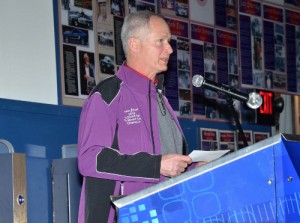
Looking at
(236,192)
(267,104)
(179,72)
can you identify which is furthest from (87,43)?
(236,192)

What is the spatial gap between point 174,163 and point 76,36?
2.36 metres

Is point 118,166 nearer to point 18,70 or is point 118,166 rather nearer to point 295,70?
point 18,70

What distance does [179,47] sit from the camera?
5.50m

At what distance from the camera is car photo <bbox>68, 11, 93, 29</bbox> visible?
4.56m

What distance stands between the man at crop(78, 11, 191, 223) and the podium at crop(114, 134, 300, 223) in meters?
0.35

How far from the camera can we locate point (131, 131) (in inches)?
104

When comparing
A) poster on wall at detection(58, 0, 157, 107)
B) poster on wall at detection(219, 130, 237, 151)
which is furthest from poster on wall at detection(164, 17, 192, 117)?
poster on wall at detection(58, 0, 157, 107)

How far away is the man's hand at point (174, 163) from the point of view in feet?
7.85

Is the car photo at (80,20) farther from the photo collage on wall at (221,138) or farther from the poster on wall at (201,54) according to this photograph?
the photo collage on wall at (221,138)

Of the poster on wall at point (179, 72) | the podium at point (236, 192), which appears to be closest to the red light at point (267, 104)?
the poster on wall at point (179, 72)

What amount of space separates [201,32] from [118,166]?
11.3 ft

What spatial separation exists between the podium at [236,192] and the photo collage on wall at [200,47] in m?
2.46

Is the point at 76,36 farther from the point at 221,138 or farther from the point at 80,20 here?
the point at 221,138

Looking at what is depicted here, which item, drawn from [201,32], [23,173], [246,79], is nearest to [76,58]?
[23,173]
